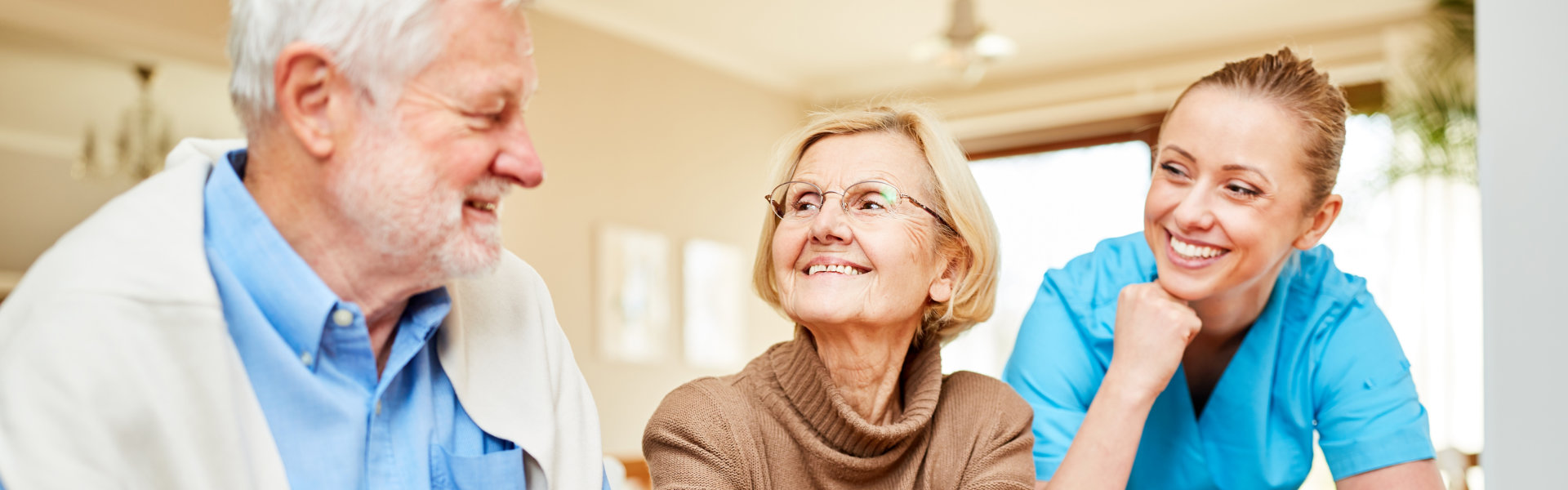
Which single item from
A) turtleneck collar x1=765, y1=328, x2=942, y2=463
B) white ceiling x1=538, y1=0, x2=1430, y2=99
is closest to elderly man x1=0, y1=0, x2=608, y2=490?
turtleneck collar x1=765, y1=328, x2=942, y2=463

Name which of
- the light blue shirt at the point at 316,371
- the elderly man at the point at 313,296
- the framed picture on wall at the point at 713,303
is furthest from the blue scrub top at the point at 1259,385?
the framed picture on wall at the point at 713,303

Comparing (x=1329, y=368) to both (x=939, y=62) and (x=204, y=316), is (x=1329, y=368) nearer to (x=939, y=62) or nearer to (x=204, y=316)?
(x=204, y=316)

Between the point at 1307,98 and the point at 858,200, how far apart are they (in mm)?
640

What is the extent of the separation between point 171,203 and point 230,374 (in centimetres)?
16

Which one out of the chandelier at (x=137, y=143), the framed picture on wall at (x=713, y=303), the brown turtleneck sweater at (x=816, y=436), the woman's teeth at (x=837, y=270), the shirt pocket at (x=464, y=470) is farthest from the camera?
the framed picture on wall at (x=713, y=303)

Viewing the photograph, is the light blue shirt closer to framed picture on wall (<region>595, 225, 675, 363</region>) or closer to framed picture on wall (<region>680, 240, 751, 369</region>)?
framed picture on wall (<region>595, 225, 675, 363</region>)

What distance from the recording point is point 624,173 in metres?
5.57

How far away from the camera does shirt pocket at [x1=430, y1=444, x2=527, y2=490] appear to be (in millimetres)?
1020

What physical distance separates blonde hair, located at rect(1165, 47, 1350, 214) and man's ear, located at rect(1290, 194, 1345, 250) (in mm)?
20

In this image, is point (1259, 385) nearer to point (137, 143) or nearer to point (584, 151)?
point (137, 143)

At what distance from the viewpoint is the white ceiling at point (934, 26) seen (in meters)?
5.33

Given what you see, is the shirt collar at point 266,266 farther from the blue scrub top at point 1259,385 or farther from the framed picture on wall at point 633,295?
the framed picture on wall at point 633,295

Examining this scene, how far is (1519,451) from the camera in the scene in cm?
85

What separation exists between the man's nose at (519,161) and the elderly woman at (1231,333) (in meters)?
0.80
